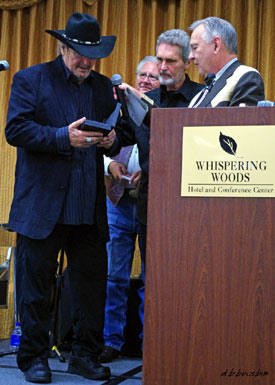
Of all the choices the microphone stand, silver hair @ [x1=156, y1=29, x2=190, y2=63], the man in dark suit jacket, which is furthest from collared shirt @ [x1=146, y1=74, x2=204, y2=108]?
the microphone stand

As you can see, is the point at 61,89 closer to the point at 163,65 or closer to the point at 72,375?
the point at 163,65

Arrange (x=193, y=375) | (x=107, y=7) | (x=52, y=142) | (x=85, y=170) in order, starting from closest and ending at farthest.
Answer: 1. (x=193, y=375)
2. (x=52, y=142)
3. (x=85, y=170)
4. (x=107, y=7)

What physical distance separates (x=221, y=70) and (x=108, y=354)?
5.43ft

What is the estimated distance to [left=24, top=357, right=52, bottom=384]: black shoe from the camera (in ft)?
8.80

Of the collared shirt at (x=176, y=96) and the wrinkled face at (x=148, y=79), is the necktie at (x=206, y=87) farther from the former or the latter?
the wrinkled face at (x=148, y=79)

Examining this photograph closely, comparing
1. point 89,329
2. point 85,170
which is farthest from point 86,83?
point 89,329

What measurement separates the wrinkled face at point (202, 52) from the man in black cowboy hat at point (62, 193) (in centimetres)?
40

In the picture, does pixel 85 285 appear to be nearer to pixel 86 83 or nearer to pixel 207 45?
pixel 86 83

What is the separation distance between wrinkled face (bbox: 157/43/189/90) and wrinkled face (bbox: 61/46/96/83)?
572mm

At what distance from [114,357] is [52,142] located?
55.5 inches

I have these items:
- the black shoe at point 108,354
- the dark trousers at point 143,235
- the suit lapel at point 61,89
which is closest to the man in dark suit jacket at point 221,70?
the suit lapel at point 61,89

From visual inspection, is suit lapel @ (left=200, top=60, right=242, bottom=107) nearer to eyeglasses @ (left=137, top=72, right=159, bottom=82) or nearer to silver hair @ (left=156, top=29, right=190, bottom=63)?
silver hair @ (left=156, top=29, right=190, bottom=63)

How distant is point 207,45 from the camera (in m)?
2.82

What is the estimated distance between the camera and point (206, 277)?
1854 millimetres
